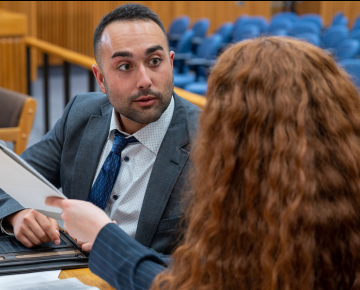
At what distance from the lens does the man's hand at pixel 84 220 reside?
1.00 meters

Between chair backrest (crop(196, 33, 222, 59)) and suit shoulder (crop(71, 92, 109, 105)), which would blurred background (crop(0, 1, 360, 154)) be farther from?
suit shoulder (crop(71, 92, 109, 105))

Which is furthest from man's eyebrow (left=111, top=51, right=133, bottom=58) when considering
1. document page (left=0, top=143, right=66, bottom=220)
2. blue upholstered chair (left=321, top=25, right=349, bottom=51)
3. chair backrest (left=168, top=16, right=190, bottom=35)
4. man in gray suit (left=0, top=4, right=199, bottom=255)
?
chair backrest (left=168, top=16, right=190, bottom=35)

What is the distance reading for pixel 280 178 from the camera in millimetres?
818

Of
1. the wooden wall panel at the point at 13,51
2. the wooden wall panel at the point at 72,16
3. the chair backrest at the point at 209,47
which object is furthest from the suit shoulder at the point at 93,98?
the wooden wall panel at the point at 72,16

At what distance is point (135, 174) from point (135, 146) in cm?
9

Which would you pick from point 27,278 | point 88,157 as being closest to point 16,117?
point 88,157

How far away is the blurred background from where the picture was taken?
3.70 m

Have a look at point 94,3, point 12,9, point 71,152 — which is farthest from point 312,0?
point 71,152

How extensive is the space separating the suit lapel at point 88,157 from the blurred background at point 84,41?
683mm

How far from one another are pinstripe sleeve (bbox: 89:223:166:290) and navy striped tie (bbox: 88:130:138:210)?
55cm

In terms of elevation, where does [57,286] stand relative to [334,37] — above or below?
below

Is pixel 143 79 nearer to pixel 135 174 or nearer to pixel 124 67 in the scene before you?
pixel 124 67

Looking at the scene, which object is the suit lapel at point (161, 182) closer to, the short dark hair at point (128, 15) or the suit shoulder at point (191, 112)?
the suit shoulder at point (191, 112)

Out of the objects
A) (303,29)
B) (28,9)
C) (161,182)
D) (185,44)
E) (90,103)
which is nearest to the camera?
(161,182)
